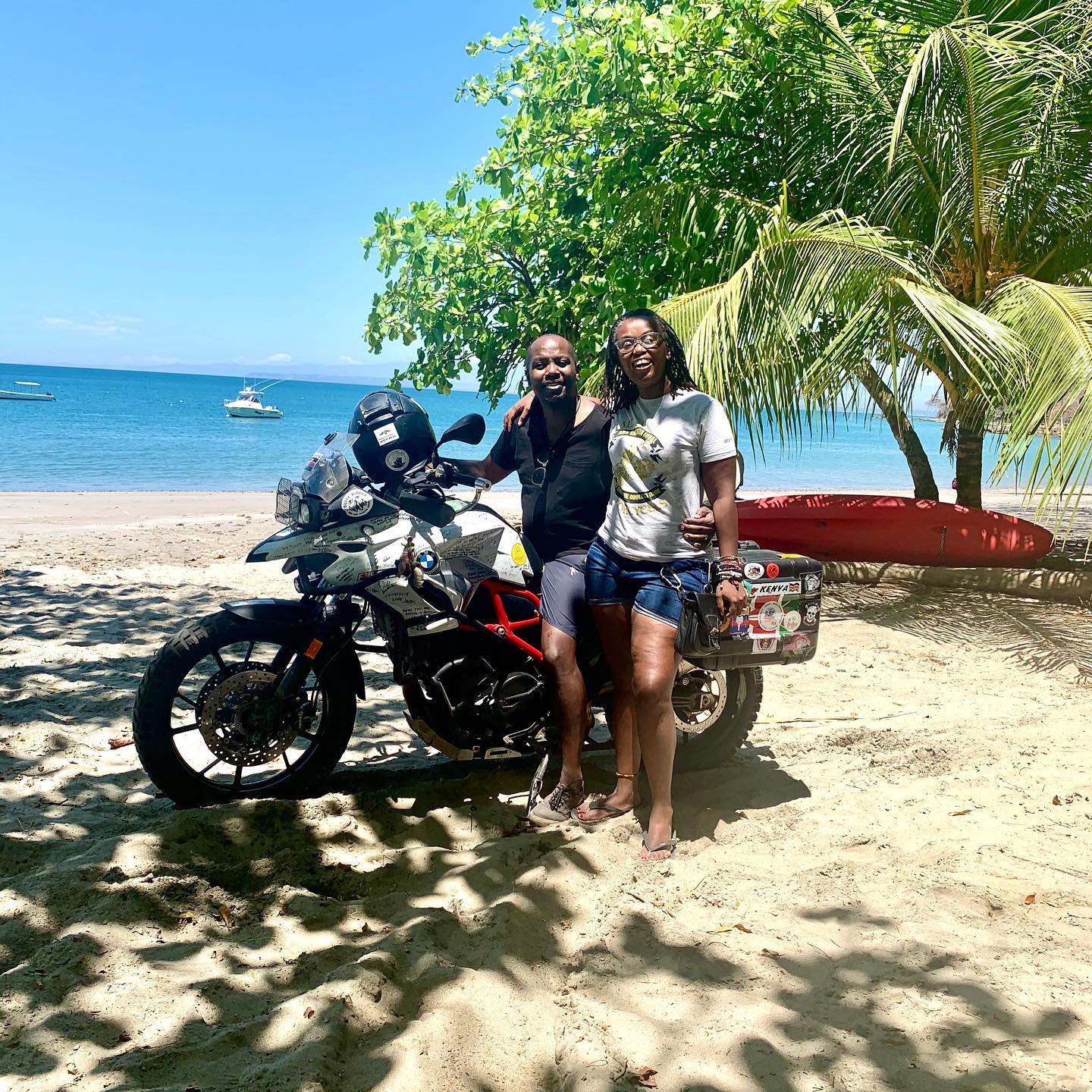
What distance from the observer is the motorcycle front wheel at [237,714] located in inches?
145

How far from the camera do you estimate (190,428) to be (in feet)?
178

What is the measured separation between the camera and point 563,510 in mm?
3881

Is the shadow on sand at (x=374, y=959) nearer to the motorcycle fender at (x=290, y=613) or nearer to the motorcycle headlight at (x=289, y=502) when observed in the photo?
the motorcycle fender at (x=290, y=613)

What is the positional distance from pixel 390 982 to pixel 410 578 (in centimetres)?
155

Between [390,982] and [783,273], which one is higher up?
[783,273]

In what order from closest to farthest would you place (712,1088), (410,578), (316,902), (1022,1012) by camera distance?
1. (712,1088)
2. (1022,1012)
3. (316,902)
4. (410,578)

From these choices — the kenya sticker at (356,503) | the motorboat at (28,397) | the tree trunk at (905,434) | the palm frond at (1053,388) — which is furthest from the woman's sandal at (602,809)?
the motorboat at (28,397)

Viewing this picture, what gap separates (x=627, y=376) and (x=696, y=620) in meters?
0.99

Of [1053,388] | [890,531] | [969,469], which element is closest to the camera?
[1053,388]

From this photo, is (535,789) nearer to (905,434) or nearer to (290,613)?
(290,613)

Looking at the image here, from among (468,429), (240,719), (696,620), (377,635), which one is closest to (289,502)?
(377,635)

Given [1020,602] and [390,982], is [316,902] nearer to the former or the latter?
[390,982]

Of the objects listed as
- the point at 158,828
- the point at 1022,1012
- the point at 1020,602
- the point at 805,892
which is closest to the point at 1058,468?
the point at 1020,602

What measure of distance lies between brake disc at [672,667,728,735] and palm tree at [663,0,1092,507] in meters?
2.97
